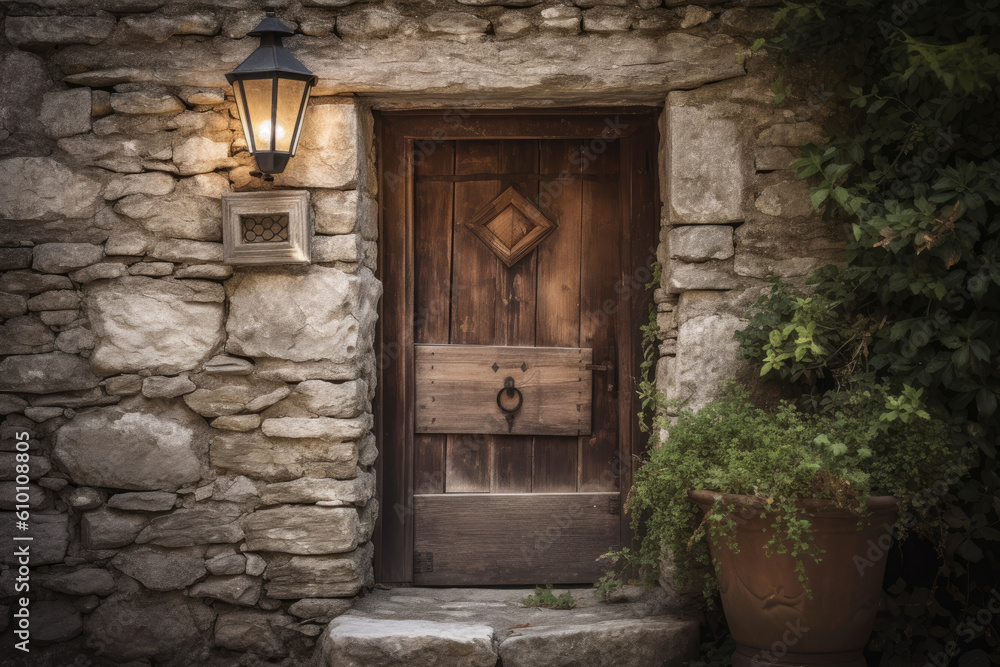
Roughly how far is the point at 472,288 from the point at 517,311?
0.22 metres

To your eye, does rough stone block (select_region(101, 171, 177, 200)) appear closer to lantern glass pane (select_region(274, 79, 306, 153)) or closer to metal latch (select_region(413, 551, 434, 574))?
lantern glass pane (select_region(274, 79, 306, 153))

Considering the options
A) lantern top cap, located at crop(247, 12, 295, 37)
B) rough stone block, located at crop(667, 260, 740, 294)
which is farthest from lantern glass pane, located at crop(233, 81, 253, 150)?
rough stone block, located at crop(667, 260, 740, 294)

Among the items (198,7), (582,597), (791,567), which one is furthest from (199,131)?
(791,567)

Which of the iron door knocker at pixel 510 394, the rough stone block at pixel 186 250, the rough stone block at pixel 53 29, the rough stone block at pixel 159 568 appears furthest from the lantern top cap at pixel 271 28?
the rough stone block at pixel 159 568

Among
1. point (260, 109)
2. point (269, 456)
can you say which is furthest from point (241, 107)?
point (269, 456)

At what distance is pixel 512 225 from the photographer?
10.5ft

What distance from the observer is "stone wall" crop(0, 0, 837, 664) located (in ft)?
9.22

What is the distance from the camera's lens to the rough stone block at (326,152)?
9.32ft

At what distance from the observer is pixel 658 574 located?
303 centimetres

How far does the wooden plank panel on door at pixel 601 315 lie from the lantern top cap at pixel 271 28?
1.32 metres

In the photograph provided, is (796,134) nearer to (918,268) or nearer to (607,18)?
(918,268)

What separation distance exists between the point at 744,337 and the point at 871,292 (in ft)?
1.52

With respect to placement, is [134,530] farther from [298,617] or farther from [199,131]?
[199,131]

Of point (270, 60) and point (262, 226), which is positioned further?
point (262, 226)
